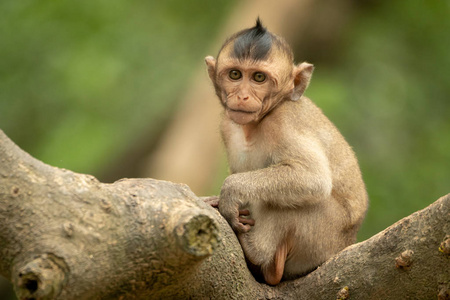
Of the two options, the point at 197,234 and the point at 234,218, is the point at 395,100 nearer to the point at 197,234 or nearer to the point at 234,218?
the point at 234,218

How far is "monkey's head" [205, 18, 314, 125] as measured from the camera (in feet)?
22.8

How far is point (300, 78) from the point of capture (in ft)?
24.6

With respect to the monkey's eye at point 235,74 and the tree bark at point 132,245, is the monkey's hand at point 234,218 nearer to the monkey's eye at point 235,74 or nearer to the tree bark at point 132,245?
the tree bark at point 132,245

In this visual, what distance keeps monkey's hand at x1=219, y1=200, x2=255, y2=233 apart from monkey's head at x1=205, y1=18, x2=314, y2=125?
0.85m

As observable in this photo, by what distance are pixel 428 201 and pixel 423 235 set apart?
9.45 m

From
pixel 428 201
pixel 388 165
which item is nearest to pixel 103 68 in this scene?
pixel 388 165

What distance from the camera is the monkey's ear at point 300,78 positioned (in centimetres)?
745

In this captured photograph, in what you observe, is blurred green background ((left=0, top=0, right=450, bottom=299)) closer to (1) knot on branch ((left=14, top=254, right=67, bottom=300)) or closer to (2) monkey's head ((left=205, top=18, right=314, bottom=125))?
(2) monkey's head ((left=205, top=18, right=314, bottom=125))

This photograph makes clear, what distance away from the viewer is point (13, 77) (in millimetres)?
15609

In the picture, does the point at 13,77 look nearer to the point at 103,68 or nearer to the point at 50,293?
the point at 103,68

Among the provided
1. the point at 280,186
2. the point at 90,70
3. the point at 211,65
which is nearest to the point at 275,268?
the point at 280,186

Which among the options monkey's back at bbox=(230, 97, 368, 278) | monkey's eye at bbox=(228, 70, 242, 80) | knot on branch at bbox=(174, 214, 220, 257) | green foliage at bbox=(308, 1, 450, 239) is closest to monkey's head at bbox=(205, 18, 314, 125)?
monkey's eye at bbox=(228, 70, 242, 80)

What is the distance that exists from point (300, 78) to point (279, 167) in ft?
3.80

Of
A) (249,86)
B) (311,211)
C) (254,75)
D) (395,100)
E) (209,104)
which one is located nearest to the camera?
(311,211)
